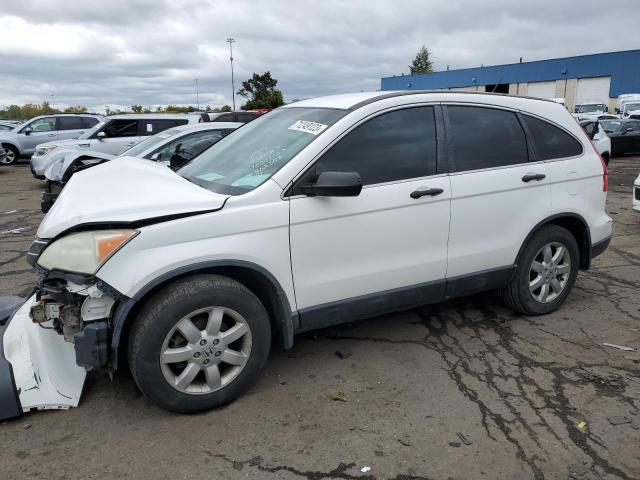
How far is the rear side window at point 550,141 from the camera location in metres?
4.14

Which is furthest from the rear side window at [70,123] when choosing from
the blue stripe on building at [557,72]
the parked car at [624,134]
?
the blue stripe on building at [557,72]

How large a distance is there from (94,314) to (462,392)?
2.25 metres

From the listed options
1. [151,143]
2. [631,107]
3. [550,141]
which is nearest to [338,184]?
[550,141]

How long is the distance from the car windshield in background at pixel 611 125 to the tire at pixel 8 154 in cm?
2079

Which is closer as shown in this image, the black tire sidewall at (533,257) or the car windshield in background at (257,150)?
the car windshield in background at (257,150)

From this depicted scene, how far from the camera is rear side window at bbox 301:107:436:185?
3336 mm

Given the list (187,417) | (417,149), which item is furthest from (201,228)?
(417,149)

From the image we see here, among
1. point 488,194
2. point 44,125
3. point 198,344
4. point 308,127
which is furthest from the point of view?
point 44,125

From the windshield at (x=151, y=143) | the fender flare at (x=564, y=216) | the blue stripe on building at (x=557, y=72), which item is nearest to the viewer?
the fender flare at (x=564, y=216)

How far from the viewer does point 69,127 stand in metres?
18.4

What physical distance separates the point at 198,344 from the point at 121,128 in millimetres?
11329

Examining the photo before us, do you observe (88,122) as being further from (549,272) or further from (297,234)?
(549,272)

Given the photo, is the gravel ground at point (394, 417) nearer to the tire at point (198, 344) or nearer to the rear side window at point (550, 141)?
the tire at point (198, 344)

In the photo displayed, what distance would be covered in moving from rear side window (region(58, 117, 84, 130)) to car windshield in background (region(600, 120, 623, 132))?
1868 centimetres
